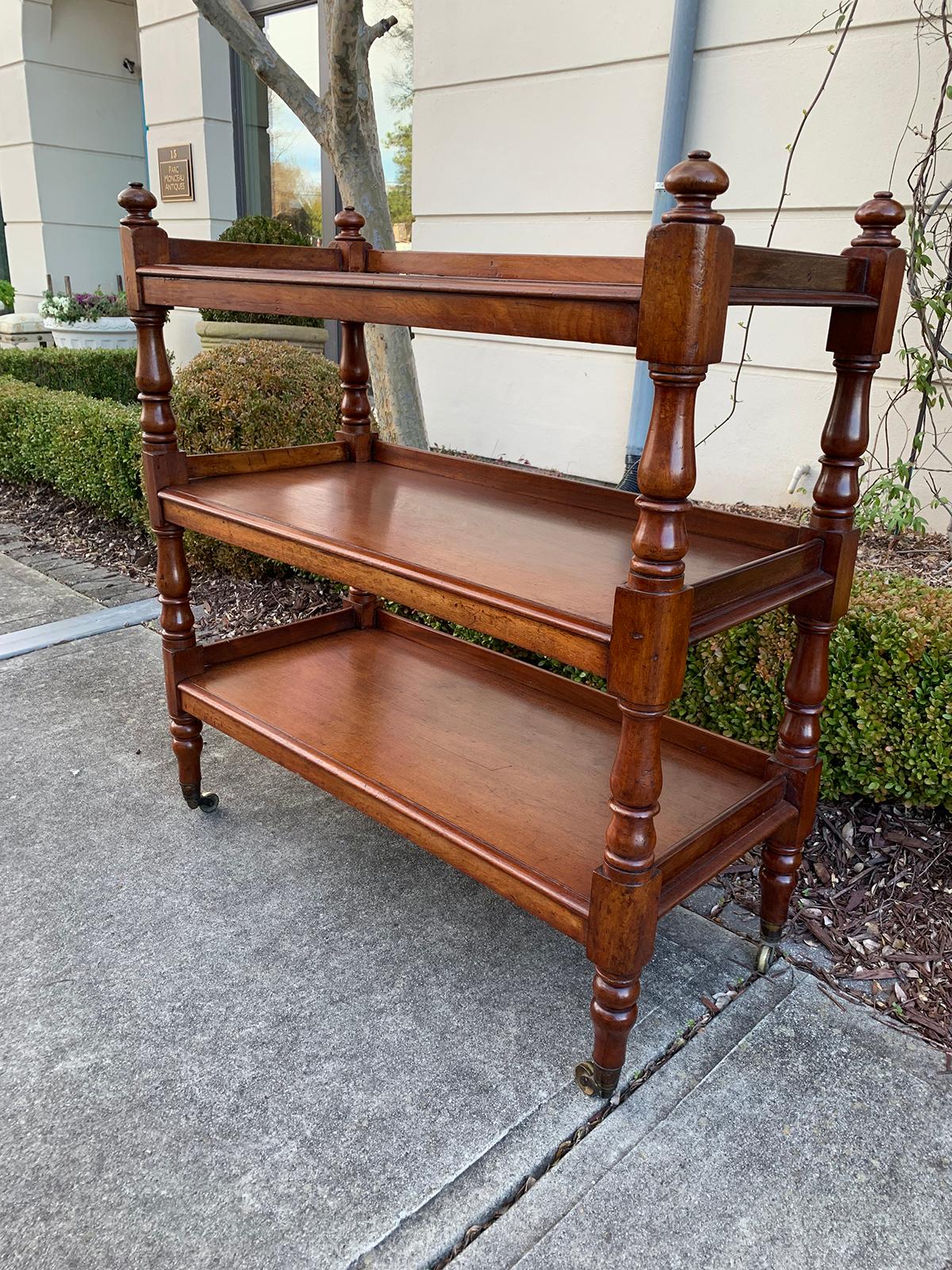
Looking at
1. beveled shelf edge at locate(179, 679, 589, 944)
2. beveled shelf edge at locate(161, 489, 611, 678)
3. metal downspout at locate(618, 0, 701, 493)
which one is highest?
metal downspout at locate(618, 0, 701, 493)

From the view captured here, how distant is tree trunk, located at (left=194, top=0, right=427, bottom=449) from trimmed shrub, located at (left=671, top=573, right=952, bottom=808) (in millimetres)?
2032

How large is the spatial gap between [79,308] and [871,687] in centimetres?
816

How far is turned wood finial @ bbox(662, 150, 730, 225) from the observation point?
4.29 ft

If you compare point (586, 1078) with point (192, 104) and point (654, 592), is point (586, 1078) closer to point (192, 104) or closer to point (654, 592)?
point (654, 592)

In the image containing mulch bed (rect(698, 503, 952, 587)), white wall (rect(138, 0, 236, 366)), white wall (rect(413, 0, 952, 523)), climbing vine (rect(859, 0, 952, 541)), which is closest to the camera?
climbing vine (rect(859, 0, 952, 541))

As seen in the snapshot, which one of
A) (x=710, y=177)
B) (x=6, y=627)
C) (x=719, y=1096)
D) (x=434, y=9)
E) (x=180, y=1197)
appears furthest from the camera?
(x=434, y=9)

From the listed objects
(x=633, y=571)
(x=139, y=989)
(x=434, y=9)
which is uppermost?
(x=434, y=9)

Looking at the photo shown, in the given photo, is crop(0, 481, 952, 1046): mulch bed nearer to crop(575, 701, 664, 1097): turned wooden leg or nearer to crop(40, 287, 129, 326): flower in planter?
crop(575, 701, 664, 1097): turned wooden leg

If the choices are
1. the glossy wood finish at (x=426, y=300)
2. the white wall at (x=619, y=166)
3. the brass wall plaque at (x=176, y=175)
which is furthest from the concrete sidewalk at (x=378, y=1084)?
the brass wall plaque at (x=176, y=175)

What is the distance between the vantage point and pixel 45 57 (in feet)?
32.4

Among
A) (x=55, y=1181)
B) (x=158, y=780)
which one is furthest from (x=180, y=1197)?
(x=158, y=780)

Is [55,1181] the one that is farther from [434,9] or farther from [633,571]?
[434,9]

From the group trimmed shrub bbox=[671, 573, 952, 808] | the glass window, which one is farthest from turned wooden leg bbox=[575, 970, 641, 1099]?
the glass window

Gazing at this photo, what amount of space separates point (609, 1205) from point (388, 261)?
2.46m
